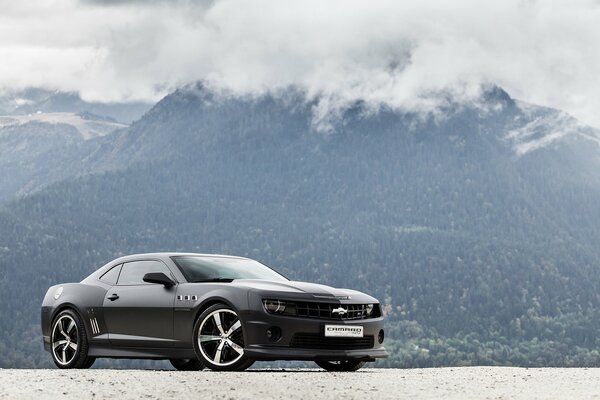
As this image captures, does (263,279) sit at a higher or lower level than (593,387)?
higher

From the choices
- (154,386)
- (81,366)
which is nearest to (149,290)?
(81,366)

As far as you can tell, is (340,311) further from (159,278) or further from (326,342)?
(159,278)

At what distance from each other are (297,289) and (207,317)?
1314mm

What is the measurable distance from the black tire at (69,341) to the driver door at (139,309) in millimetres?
621

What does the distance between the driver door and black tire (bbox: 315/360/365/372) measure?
2511 millimetres

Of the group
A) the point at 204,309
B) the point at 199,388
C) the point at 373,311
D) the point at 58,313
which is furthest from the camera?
the point at 58,313

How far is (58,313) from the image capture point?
1752 centimetres

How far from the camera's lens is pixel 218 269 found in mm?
16391

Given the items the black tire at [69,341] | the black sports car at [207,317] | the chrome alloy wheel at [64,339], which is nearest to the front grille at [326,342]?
the black sports car at [207,317]

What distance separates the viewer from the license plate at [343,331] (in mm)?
15406

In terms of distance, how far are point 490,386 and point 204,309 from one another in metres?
4.06

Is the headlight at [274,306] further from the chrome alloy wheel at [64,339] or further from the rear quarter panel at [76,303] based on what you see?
the chrome alloy wheel at [64,339]

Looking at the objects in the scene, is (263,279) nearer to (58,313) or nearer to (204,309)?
(204,309)

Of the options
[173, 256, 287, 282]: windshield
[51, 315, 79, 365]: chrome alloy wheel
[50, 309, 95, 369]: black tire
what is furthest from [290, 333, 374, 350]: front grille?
[51, 315, 79, 365]: chrome alloy wheel
